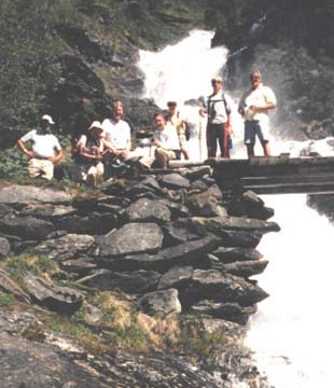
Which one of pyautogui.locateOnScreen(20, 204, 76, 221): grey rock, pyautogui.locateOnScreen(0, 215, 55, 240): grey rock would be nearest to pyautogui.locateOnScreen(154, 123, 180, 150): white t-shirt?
pyautogui.locateOnScreen(20, 204, 76, 221): grey rock

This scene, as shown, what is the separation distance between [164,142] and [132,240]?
2.62 m

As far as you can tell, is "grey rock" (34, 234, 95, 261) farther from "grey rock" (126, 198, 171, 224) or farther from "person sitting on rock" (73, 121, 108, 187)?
"person sitting on rock" (73, 121, 108, 187)

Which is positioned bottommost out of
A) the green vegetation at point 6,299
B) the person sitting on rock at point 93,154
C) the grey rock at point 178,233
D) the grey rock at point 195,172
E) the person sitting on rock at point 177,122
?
the green vegetation at point 6,299

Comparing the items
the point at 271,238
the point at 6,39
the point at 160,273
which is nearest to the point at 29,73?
the point at 6,39

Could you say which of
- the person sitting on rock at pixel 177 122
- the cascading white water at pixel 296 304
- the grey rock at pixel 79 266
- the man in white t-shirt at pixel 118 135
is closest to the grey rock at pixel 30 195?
the grey rock at pixel 79 266

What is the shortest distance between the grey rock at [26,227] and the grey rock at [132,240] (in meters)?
0.98

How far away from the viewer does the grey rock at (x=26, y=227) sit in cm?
1263

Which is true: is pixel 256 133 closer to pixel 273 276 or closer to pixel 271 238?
pixel 273 276

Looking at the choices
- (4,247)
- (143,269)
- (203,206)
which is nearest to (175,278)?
(143,269)

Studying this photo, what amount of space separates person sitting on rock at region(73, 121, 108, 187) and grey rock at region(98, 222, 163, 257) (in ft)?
5.59

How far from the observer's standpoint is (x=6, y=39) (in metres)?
21.7

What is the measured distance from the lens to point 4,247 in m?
12.1

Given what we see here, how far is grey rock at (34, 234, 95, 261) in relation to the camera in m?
12.5

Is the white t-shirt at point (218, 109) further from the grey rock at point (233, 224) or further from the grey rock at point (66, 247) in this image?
the grey rock at point (66, 247)
